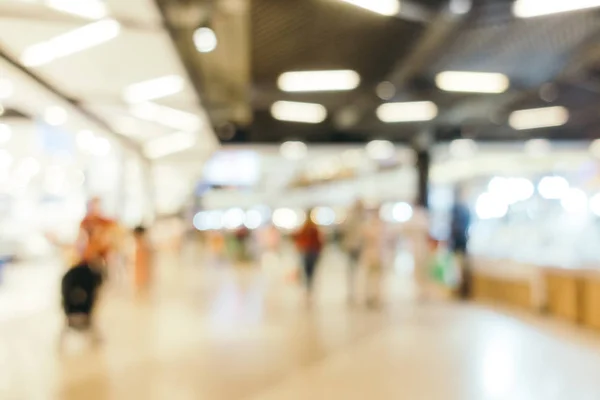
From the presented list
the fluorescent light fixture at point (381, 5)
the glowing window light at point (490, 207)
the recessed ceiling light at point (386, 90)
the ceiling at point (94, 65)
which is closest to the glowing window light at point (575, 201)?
the glowing window light at point (490, 207)

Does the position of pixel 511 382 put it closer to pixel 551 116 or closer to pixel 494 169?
pixel 551 116

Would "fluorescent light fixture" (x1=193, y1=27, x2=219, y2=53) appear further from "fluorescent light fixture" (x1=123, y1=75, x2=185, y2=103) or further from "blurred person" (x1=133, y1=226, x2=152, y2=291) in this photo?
"blurred person" (x1=133, y1=226, x2=152, y2=291)

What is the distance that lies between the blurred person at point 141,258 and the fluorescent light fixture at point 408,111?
6199mm

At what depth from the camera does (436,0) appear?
23.1 feet

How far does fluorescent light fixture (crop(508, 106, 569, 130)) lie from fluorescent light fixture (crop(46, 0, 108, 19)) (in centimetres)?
1094

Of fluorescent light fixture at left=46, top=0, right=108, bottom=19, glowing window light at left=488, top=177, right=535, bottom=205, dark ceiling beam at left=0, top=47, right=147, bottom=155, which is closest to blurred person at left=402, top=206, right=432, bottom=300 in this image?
glowing window light at left=488, top=177, right=535, bottom=205

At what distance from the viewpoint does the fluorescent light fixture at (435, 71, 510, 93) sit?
10453mm

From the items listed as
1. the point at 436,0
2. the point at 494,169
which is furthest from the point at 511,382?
the point at 494,169

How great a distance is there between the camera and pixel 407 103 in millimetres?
13508

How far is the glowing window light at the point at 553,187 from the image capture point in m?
12.4

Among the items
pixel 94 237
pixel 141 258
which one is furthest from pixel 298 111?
pixel 94 237

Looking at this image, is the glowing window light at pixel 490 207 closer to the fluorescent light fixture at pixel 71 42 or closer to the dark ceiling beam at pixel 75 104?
the dark ceiling beam at pixel 75 104

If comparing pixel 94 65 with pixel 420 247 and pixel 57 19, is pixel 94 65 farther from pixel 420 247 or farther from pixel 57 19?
pixel 420 247

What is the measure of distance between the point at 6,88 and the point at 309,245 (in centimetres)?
517
